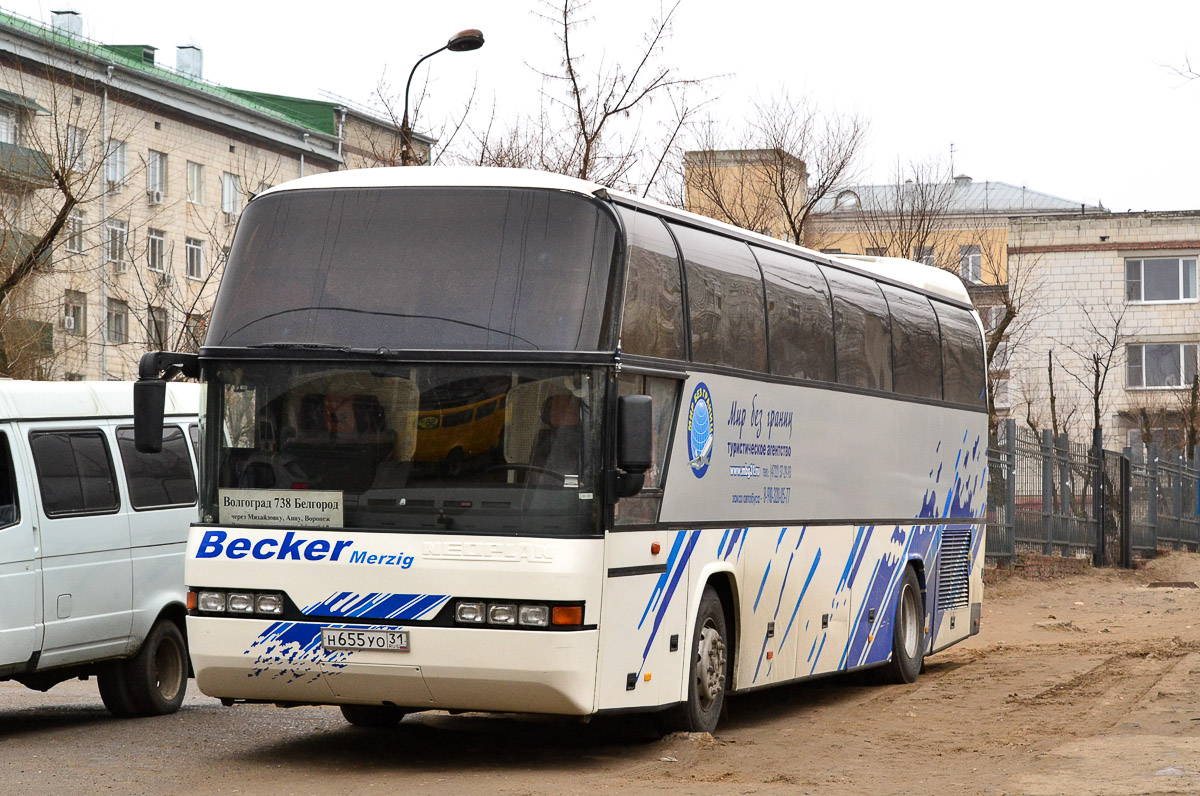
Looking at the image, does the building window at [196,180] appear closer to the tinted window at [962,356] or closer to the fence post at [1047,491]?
the fence post at [1047,491]

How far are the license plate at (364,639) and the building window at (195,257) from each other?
49.5 m

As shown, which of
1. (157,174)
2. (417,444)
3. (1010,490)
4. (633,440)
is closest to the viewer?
(633,440)

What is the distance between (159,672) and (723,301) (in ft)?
17.4

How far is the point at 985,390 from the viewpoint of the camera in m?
17.9

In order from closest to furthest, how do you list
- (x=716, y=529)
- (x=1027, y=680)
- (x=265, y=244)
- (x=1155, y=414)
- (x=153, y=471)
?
(x=265, y=244) < (x=716, y=529) < (x=153, y=471) < (x=1027, y=680) < (x=1155, y=414)

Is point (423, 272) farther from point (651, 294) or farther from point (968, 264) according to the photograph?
point (968, 264)

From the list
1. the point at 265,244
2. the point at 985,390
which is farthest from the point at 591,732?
the point at 985,390

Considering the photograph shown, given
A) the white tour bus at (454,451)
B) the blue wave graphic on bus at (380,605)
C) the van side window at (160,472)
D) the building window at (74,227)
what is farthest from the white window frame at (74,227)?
the blue wave graphic on bus at (380,605)

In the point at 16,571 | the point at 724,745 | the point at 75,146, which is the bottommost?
the point at 724,745

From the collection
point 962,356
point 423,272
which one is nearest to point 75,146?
point 962,356

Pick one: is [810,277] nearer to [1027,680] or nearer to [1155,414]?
[1027,680]

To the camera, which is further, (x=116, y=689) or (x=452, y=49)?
(x=452, y=49)

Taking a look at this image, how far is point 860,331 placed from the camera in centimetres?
1424

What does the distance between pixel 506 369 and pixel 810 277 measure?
14.7 ft
